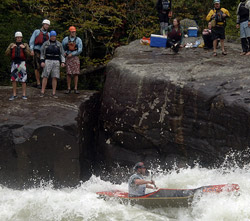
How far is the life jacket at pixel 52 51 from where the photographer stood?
10.3m

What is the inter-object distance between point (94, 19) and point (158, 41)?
2.94 m

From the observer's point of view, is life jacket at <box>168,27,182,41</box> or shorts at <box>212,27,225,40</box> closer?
shorts at <box>212,27,225,40</box>

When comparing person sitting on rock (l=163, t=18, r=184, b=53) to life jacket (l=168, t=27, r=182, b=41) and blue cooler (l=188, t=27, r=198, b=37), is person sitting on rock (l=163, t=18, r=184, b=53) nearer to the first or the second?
life jacket (l=168, t=27, r=182, b=41)

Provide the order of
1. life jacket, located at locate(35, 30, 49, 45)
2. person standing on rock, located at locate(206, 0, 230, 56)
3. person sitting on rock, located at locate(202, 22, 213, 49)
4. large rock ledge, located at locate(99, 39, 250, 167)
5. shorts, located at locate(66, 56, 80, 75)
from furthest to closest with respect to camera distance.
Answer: person sitting on rock, located at locate(202, 22, 213, 49) < shorts, located at locate(66, 56, 80, 75) < person standing on rock, located at locate(206, 0, 230, 56) < life jacket, located at locate(35, 30, 49, 45) < large rock ledge, located at locate(99, 39, 250, 167)

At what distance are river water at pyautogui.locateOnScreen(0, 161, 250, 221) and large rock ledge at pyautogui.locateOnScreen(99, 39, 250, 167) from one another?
1.42ft

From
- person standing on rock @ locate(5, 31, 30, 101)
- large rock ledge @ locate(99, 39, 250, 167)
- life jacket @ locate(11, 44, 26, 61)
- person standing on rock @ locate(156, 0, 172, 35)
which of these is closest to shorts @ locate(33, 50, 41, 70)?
person standing on rock @ locate(5, 31, 30, 101)

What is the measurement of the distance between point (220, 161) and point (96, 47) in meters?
8.38

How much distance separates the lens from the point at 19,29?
1403 cm

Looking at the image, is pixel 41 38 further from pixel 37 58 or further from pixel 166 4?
pixel 166 4

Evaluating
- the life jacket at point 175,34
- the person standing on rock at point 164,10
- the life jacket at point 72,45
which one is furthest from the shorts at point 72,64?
the person standing on rock at point 164,10

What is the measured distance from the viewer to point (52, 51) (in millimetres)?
10352

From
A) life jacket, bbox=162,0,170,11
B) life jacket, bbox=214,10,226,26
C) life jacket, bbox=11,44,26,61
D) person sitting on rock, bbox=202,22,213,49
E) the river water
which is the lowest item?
the river water

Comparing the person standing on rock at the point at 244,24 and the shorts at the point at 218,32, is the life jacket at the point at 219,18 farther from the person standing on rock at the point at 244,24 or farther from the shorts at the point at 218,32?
the person standing on rock at the point at 244,24

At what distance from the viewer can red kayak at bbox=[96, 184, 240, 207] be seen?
7.71m
